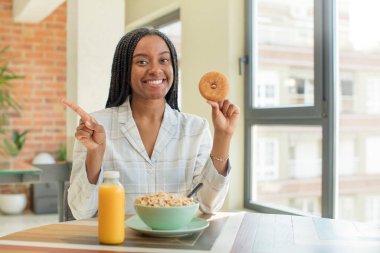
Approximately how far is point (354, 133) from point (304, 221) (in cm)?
167

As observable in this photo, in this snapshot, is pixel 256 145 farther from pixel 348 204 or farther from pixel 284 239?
pixel 284 239

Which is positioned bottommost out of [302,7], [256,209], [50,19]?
[256,209]

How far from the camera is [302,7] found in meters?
3.31

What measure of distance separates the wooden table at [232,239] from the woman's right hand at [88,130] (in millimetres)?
222

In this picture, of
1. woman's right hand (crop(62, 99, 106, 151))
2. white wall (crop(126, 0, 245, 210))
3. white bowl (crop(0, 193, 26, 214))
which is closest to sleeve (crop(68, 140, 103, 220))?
woman's right hand (crop(62, 99, 106, 151))

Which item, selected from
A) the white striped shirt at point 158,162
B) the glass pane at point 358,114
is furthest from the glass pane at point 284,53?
the white striped shirt at point 158,162

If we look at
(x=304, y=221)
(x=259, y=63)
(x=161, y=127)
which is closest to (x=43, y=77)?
(x=259, y=63)

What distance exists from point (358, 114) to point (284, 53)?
771 mm

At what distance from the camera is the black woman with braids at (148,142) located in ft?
5.48

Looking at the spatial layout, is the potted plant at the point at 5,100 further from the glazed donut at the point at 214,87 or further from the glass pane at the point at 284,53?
the glazed donut at the point at 214,87

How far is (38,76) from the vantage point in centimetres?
580

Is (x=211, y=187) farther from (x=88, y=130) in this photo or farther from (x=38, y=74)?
(x=38, y=74)

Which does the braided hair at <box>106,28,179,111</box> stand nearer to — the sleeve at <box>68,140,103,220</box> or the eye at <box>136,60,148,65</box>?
the eye at <box>136,60,148,65</box>

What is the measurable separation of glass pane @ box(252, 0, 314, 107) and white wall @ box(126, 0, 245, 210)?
144mm
